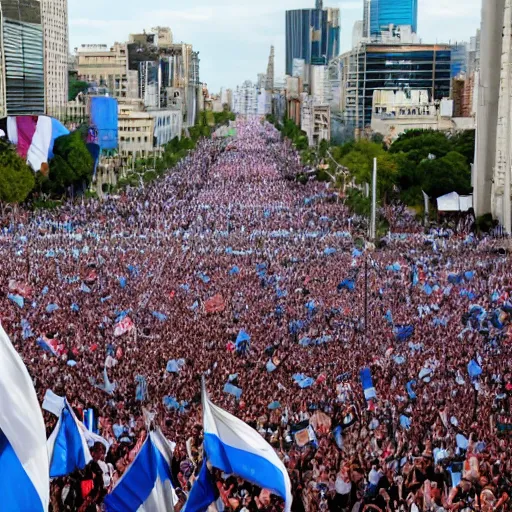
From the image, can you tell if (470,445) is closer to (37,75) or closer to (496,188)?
(496,188)

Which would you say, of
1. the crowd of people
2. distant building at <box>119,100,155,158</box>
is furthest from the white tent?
distant building at <box>119,100,155,158</box>

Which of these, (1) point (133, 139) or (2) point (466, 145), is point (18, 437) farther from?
(1) point (133, 139)

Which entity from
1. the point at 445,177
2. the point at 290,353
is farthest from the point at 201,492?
the point at 445,177

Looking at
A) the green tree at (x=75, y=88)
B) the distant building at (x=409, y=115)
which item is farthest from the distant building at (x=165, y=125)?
the distant building at (x=409, y=115)

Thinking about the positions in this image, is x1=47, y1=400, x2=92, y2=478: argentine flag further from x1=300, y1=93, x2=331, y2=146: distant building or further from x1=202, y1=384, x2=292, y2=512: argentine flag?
x1=300, y1=93, x2=331, y2=146: distant building

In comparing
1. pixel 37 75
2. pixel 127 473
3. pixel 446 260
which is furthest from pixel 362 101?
pixel 127 473

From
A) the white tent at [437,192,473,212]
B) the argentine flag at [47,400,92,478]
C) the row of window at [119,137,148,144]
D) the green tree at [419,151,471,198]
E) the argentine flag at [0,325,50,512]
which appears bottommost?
the row of window at [119,137,148,144]
